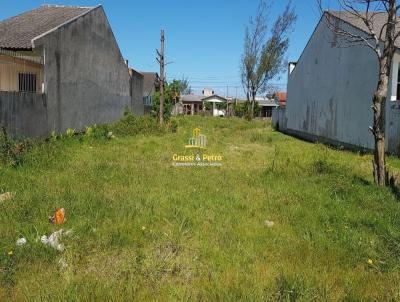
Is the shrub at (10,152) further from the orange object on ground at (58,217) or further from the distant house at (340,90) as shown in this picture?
the distant house at (340,90)

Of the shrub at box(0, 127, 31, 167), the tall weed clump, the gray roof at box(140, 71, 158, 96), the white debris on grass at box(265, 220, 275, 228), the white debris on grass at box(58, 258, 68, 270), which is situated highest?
the gray roof at box(140, 71, 158, 96)

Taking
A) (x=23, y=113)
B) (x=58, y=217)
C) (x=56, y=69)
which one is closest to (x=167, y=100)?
(x=56, y=69)

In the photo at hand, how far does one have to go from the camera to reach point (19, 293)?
348cm

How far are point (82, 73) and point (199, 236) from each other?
1383cm

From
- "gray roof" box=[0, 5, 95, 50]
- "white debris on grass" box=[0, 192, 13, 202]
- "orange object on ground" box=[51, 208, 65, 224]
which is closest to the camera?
"orange object on ground" box=[51, 208, 65, 224]

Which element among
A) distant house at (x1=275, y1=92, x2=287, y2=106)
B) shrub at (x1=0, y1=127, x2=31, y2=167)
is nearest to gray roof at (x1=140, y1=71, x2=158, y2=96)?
distant house at (x1=275, y1=92, x2=287, y2=106)

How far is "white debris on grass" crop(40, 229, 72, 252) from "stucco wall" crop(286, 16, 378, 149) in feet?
37.4

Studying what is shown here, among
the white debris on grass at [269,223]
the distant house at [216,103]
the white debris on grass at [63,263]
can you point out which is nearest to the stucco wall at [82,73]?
the white debris on grass at [269,223]

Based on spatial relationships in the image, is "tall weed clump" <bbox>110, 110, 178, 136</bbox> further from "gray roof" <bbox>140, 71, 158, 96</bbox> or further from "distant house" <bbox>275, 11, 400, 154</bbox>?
"gray roof" <bbox>140, 71, 158, 96</bbox>

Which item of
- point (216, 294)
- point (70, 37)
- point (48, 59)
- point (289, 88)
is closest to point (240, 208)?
point (216, 294)

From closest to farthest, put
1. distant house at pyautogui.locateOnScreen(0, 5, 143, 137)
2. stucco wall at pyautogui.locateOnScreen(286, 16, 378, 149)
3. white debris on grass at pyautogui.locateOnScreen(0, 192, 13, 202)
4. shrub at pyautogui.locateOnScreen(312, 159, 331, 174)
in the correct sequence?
white debris on grass at pyautogui.locateOnScreen(0, 192, 13, 202) < shrub at pyautogui.locateOnScreen(312, 159, 331, 174) < distant house at pyautogui.locateOnScreen(0, 5, 143, 137) < stucco wall at pyautogui.locateOnScreen(286, 16, 378, 149)

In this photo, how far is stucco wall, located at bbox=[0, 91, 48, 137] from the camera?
1092 centimetres

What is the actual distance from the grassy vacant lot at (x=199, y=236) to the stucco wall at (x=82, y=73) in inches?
243

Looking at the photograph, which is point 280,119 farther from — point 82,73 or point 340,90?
point 82,73
